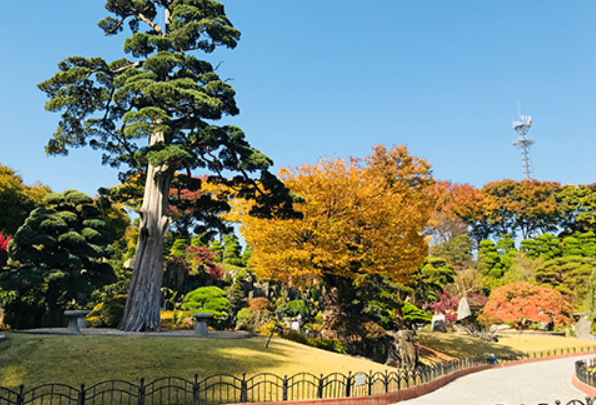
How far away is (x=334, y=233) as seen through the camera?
20.2 metres

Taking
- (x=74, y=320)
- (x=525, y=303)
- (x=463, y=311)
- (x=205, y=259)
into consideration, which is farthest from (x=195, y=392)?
(x=205, y=259)

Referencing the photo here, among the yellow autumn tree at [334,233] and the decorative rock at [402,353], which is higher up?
the yellow autumn tree at [334,233]

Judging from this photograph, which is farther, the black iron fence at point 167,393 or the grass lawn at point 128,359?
the grass lawn at point 128,359

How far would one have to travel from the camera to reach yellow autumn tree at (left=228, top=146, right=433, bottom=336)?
2052 centimetres

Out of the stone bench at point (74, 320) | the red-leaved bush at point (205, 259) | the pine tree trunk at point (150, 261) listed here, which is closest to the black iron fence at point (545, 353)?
the pine tree trunk at point (150, 261)

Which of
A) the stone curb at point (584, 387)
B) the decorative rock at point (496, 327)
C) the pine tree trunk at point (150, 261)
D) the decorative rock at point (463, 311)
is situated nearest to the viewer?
the stone curb at point (584, 387)

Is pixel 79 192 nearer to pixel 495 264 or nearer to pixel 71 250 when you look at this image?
pixel 71 250

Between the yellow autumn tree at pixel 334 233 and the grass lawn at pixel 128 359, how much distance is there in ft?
23.8

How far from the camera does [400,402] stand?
11.8 meters

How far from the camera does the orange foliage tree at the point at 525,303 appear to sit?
33.4m

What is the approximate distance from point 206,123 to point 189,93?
2321 millimetres

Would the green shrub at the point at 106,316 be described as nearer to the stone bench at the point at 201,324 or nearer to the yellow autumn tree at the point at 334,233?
the stone bench at the point at 201,324

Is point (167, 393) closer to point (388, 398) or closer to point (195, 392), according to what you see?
point (195, 392)

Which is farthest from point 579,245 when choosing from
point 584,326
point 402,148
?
point 402,148
